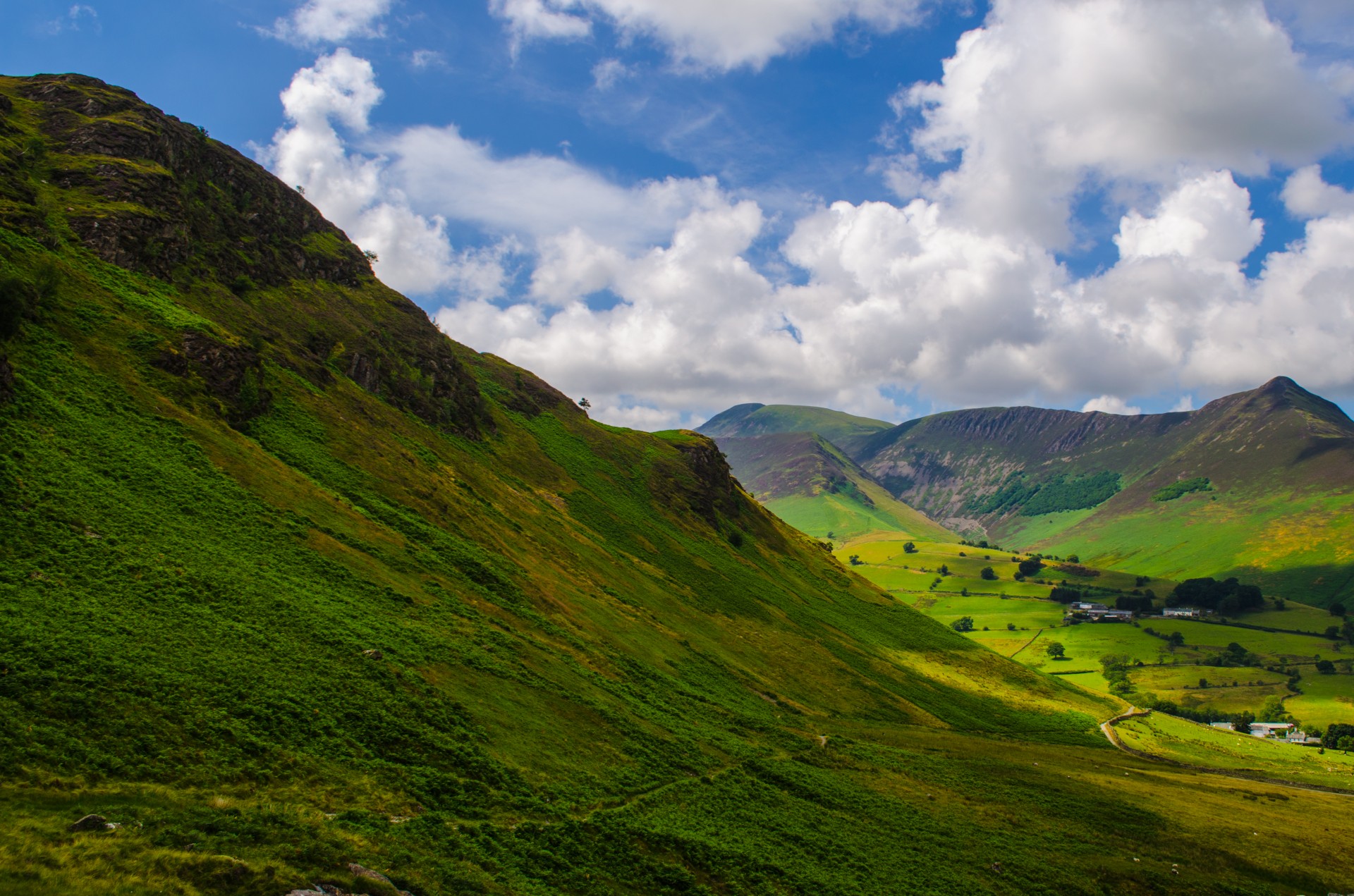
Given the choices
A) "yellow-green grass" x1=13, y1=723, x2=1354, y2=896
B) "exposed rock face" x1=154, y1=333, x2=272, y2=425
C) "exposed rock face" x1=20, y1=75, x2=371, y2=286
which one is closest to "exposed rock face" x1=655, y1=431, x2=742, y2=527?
"yellow-green grass" x1=13, y1=723, x2=1354, y2=896

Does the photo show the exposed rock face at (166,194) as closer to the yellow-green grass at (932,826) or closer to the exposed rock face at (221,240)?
the exposed rock face at (221,240)

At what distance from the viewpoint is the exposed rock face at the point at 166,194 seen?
83875mm

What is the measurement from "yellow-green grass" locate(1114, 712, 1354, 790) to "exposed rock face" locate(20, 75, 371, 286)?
167380 mm

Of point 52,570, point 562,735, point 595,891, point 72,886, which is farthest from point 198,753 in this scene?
point 562,735

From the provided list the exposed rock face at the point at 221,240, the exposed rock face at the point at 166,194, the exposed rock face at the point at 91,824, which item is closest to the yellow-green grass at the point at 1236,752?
the exposed rock face at the point at 221,240

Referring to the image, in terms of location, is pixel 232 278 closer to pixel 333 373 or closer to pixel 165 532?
pixel 333 373

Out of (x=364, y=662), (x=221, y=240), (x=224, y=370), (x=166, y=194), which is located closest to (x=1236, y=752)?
(x=364, y=662)

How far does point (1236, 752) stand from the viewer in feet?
424

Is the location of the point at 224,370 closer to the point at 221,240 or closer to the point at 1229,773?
the point at 221,240

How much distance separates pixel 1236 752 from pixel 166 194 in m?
199

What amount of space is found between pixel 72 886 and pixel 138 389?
53821 millimetres

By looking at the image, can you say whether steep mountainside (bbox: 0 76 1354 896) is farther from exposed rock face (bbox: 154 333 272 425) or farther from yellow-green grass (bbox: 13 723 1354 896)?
exposed rock face (bbox: 154 333 272 425)

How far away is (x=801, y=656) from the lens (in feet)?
356

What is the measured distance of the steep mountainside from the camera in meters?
30.0
